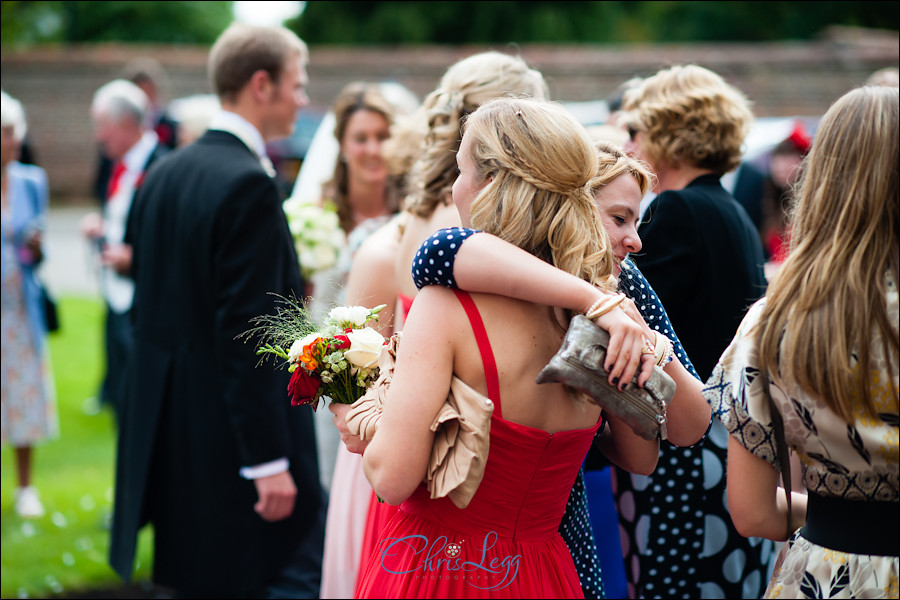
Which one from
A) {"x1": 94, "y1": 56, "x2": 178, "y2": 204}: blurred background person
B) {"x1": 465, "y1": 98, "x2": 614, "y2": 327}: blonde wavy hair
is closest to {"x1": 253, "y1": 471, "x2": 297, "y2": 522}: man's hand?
{"x1": 465, "y1": 98, "x2": 614, "y2": 327}: blonde wavy hair

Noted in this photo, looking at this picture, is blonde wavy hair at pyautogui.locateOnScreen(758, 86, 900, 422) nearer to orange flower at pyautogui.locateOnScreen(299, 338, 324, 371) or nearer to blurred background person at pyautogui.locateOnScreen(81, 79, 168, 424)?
orange flower at pyautogui.locateOnScreen(299, 338, 324, 371)

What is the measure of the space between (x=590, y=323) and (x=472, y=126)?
57cm

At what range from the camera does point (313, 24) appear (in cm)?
2912

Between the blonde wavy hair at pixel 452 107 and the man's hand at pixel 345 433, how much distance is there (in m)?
1.02

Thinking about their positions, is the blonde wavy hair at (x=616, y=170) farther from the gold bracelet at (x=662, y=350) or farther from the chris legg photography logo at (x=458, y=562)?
the chris legg photography logo at (x=458, y=562)

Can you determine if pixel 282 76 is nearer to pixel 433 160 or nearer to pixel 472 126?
pixel 433 160

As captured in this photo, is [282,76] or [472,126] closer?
[472,126]

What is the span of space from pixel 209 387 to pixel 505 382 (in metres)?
1.97

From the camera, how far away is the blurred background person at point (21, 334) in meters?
5.98

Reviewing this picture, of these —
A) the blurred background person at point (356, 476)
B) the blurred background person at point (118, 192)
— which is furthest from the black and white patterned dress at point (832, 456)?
the blurred background person at point (118, 192)

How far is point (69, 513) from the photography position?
610cm

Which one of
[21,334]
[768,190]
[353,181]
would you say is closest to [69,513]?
[21,334]

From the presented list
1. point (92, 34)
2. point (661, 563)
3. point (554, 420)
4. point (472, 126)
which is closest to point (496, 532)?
point (554, 420)

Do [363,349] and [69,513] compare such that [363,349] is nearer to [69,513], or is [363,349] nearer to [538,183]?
[538,183]
